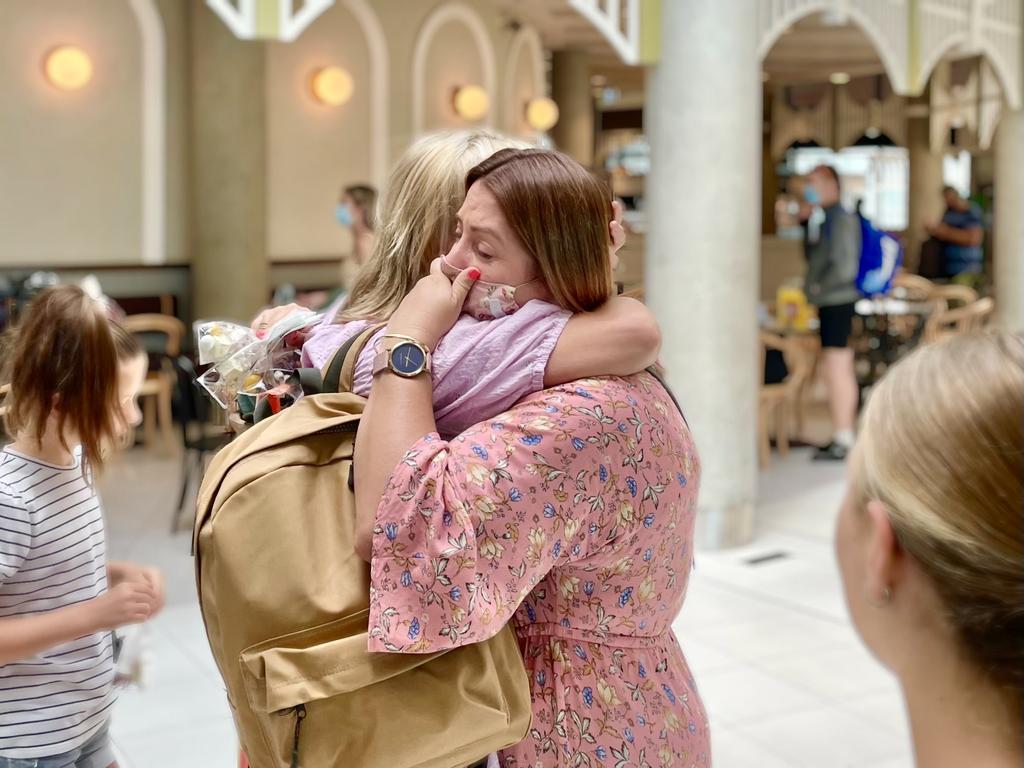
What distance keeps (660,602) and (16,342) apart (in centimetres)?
112

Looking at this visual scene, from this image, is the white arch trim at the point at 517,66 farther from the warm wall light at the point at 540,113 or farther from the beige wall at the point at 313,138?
the beige wall at the point at 313,138

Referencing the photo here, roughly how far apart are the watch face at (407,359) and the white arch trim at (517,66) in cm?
1206

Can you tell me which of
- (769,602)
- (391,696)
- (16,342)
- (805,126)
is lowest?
(769,602)

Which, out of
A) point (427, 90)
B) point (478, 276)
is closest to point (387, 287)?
point (478, 276)

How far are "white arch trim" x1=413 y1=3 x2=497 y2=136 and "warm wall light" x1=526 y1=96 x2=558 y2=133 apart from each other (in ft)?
2.55

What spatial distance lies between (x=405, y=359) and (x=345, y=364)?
0.15 meters

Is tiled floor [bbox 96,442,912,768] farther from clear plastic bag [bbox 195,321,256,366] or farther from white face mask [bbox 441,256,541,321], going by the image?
white face mask [bbox 441,256,541,321]

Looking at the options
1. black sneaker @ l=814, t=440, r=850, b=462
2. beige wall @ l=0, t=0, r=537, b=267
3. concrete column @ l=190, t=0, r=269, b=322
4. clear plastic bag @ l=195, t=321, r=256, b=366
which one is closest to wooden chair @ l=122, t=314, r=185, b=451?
concrete column @ l=190, t=0, r=269, b=322

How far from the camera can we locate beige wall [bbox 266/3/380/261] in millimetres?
10758

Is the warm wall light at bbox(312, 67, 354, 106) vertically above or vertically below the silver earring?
above

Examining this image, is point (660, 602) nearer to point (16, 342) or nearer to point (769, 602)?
point (16, 342)

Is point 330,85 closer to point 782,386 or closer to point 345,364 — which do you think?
point 782,386

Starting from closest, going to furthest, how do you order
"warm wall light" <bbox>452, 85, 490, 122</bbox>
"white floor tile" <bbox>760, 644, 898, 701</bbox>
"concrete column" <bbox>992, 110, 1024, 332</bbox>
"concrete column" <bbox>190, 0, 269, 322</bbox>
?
"white floor tile" <bbox>760, 644, 898, 701</bbox>
"concrete column" <bbox>190, 0, 269, 322</bbox>
"concrete column" <bbox>992, 110, 1024, 332</bbox>
"warm wall light" <bbox>452, 85, 490, 122</bbox>

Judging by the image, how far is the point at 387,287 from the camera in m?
1.58
